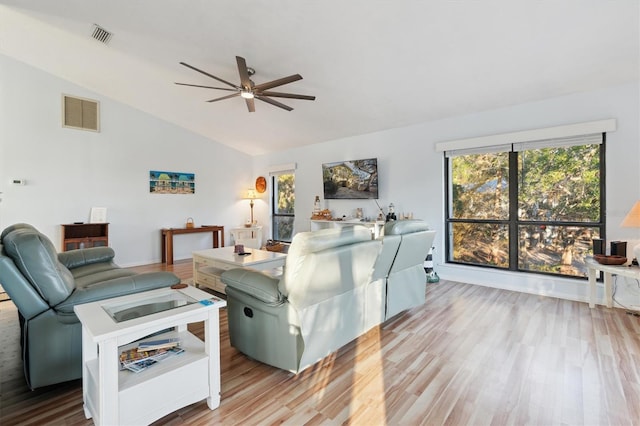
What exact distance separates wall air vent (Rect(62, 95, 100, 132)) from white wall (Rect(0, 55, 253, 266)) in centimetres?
8

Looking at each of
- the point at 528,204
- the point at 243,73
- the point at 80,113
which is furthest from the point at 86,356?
the point at 80,113

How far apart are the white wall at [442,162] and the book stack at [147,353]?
13.1 ft

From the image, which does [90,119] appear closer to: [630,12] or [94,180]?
[94,180]

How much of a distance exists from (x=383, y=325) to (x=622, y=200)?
3.02 m

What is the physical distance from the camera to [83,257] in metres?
3.31

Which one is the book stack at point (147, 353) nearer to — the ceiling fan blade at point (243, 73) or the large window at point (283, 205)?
the ceiling fan blade at point (243, 73)

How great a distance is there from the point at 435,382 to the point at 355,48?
3.15m

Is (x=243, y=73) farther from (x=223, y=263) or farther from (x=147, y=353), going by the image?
(x=147, y=353)

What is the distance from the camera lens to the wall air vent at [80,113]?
16.8 ft

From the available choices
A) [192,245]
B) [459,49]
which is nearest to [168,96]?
[192,245]

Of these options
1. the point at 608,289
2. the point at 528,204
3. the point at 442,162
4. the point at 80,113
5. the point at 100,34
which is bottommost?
the point at 608,289

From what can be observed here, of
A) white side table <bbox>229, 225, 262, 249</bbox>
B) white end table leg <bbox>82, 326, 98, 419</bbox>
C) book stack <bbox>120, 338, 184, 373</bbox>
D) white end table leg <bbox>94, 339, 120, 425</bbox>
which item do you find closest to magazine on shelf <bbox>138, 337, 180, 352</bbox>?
book stack <bbox>120, 338, 184, 373</bbox>

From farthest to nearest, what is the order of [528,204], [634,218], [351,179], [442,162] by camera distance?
[351,179]
[442,162]
[528,204]
[634,218]

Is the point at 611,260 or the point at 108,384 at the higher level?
the point at 611,260
